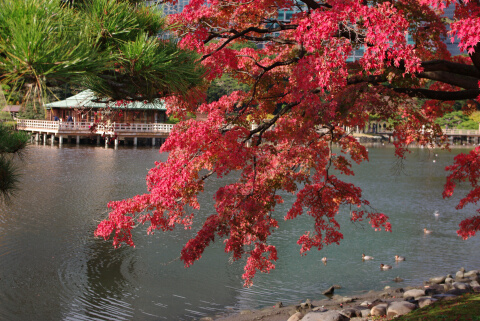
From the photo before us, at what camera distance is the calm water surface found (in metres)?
9.04

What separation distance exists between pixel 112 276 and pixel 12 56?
847cm

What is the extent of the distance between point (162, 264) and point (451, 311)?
703 cm

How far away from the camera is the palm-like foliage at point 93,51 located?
2.80 meters

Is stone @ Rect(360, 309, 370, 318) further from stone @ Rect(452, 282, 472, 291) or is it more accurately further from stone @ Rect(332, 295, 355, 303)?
stone @ Rect(452, 282, 472, 291)

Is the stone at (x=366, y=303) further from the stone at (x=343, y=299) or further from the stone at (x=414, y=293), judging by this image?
the stone at (x=414, y=293)

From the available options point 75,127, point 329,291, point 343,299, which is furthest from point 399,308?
point 75,127

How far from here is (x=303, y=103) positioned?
6457 mm

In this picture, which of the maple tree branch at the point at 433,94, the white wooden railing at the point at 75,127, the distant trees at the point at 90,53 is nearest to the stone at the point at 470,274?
the maple tree branch at the point at 433,94

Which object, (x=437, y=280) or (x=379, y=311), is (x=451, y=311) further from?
(x=437, y=280)

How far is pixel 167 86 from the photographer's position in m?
3.84

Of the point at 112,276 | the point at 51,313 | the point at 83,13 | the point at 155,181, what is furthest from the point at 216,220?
the point at 112,276

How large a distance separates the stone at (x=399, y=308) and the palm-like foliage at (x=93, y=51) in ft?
16.5

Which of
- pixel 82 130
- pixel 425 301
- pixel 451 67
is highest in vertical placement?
pixel 451 67

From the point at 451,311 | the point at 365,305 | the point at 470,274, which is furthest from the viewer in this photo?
the point at 470,274
